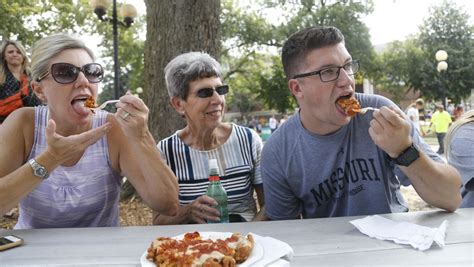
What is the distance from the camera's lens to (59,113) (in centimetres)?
244

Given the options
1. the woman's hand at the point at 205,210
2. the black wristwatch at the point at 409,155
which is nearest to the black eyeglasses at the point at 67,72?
the woman's hand at the point at 205,210

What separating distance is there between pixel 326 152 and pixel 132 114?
1.14 meters

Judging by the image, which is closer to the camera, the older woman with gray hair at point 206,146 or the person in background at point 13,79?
the older woman with gray hair at point 206,146

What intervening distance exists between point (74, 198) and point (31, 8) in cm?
1277

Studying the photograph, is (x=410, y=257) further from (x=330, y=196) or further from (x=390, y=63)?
(x=390, y=63)

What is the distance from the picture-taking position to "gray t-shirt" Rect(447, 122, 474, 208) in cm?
224

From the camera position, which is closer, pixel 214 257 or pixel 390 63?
pixel 214 257

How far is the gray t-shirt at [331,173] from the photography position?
2.36 meters

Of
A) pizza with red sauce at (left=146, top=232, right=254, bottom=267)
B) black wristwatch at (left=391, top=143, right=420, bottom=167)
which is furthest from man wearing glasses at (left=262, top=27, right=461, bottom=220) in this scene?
pizza with red sauce at (left=146, top=232, right=254, bottom=267)

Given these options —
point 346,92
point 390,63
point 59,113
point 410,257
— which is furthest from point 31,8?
point 390,63

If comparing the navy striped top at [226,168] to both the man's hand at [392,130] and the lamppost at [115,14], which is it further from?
the lamppost at [115,14]

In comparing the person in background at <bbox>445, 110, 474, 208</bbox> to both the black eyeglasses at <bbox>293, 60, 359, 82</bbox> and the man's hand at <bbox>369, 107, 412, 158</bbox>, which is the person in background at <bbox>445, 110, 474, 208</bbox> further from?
the black eyeglasses at <bbox>293, 60, 359, 82</bbox>

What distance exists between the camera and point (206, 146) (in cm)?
301

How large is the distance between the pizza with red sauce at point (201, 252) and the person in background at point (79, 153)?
829 millimetres
